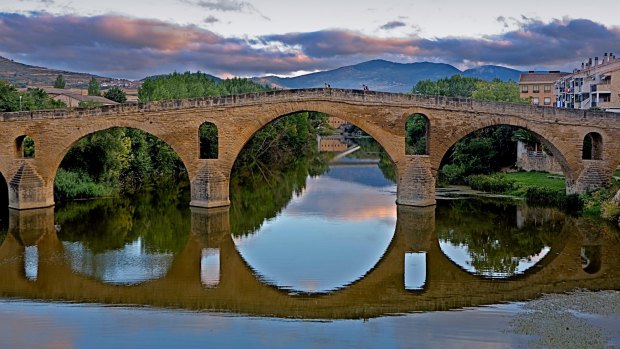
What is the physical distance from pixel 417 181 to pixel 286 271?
1151cm

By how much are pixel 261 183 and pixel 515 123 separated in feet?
55.8

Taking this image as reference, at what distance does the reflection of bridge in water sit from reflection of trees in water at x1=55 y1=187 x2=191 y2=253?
3.65 ft

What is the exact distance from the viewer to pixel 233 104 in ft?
91.9

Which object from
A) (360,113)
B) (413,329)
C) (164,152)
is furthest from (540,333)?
(164,152)

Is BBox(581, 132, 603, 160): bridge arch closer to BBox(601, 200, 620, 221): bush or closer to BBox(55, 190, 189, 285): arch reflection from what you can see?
BBox(601, 200, 620, 221): bush

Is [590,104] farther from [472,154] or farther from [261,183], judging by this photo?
[261,183]

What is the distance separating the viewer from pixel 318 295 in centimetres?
1553

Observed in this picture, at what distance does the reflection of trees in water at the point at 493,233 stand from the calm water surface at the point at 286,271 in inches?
2.8

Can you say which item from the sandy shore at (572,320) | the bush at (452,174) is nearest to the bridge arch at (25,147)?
the bush at (452,174)

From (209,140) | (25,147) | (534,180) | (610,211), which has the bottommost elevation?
(610,211)

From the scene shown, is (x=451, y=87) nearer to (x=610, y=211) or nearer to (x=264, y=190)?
(x=264, y=190)

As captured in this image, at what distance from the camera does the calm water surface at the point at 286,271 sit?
505 inches

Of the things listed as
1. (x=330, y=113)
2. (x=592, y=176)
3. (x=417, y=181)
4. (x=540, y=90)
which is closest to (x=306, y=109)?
(x=330, y=113)

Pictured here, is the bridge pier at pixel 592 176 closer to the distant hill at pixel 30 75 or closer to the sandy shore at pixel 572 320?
the sandy shore at pixel 572 320
